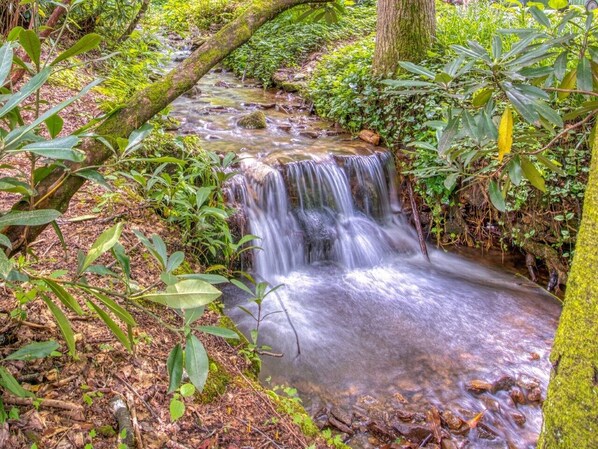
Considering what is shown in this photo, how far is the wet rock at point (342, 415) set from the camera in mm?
2391

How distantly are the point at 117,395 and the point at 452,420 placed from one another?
6.50ft

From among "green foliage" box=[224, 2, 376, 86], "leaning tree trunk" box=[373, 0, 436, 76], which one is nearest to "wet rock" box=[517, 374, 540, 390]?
"leaning tree trunk" box=[373, 0, 436, 76]

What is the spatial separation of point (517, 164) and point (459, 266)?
289cm

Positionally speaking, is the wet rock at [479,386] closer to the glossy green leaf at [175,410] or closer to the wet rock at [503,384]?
the wet rock at [503,384]

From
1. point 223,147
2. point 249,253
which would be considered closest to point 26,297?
point 249,253

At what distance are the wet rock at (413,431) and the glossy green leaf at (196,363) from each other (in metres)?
1.87

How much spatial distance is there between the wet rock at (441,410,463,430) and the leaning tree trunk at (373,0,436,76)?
4014mm

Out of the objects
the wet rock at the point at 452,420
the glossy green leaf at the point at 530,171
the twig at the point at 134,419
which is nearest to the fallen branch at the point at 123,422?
the twig at the point at 134,419

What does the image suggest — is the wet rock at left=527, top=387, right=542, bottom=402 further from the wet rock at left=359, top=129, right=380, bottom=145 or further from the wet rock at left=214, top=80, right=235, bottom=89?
the wet rock at left=214, top=80, right=235, bottom=89

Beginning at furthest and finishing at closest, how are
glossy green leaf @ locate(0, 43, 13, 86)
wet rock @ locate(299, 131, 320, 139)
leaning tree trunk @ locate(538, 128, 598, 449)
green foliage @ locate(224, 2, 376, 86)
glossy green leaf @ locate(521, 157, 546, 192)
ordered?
1. green foliage @ locate(224, 2, 376, 86)
2. wet rock @ locate(299, 131, 320, 139)
3. glossy green leaf @ locate(521, 157, 546, 192)
4. glossy green leaf @ locate(0, 43, 13, 86)
5. leaning tree trunk @ locate(538, 128, 598, 449)

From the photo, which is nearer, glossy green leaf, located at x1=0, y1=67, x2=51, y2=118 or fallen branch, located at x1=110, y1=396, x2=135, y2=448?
glossy green leaf, located at x1=0, y1=67, x2=51, y2=118

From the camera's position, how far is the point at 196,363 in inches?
34.9

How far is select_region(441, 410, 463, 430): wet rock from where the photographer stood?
2432 millimetres

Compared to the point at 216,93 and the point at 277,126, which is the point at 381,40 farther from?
the point at 216,93
